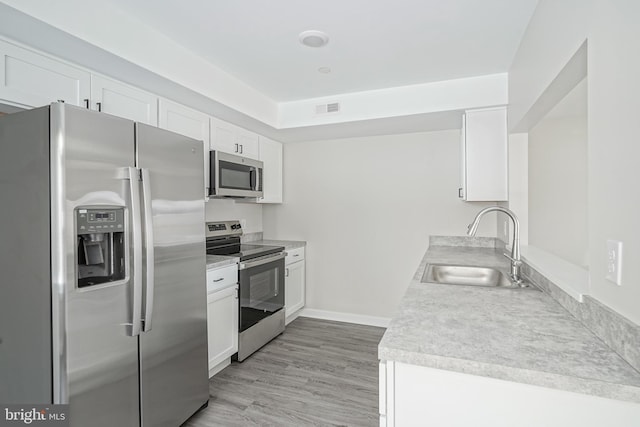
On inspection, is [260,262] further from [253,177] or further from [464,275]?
[464,275]

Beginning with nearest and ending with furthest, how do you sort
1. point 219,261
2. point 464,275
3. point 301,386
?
1. point 464,275
2. point 301,386
3. point 219,261

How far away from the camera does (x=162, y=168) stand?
183cm

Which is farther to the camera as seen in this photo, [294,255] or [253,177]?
[294,255]

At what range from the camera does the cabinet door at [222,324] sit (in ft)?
8.24

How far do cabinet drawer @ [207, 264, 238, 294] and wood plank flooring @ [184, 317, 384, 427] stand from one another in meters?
0.73

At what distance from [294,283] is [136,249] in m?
2.40

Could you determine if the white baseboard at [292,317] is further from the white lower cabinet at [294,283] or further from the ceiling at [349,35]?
the ceiling at [349,35]

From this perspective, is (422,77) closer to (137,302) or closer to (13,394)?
(137,302)

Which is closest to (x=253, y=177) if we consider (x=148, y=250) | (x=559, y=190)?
(x=148, y=250)

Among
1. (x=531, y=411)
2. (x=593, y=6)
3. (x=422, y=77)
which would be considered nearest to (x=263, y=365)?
(x=531, y=411)

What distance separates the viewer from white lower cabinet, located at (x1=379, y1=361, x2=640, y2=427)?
86 centimetres

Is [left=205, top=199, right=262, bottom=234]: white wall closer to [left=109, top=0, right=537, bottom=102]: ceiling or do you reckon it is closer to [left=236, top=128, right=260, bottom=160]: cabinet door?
[left=236, top=128, right=260, bottom=160]: cabinet door

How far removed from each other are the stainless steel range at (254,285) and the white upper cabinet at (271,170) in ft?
1.71

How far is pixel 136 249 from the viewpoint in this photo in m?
1.63
